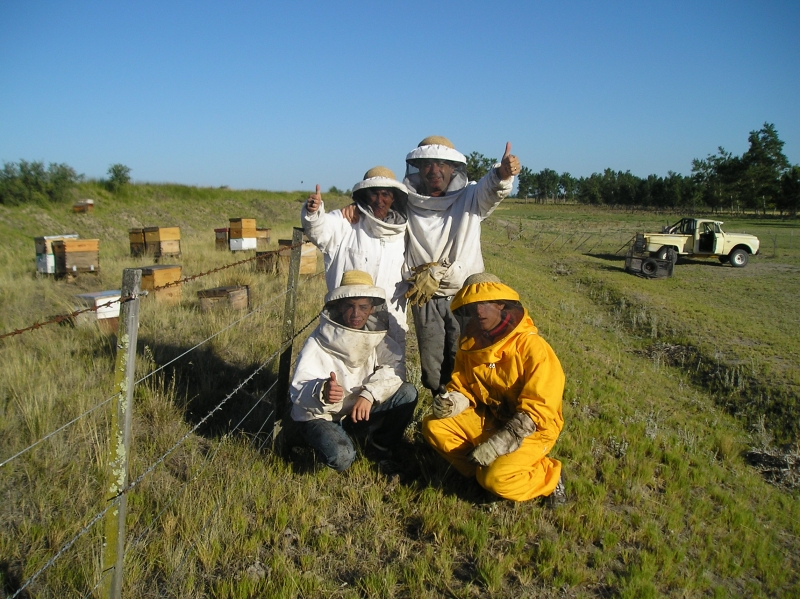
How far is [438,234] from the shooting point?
4.08 metres

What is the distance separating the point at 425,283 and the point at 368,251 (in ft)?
1.55

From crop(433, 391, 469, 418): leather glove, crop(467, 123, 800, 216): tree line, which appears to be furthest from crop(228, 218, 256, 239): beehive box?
crop(467, 123, 800, 216): tree line

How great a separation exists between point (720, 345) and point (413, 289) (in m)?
8.11

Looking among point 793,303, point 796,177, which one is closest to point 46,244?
point 793,303

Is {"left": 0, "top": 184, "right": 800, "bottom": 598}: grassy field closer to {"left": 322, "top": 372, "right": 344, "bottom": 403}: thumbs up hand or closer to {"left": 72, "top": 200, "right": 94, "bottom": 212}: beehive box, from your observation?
{"left": 322, "top": 372, "right": 344, "bottom": 403}: thumbs up hand

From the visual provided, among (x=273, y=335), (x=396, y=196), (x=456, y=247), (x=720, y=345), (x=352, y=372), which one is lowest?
(x=720, y=345)

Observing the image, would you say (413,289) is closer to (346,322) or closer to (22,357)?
(346,322)

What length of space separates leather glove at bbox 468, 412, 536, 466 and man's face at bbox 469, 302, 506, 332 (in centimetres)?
59

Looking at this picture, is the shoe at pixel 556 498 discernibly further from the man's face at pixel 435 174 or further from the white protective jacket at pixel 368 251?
the man's face at pixel 435 174

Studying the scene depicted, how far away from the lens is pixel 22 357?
18.4 ft

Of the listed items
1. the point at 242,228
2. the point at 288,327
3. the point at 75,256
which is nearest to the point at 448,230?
the point at 288,327

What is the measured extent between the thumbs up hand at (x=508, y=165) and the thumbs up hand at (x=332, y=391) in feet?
5.69

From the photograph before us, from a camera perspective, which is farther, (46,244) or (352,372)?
(46,244)

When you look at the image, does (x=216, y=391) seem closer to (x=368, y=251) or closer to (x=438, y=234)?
(x=368, y=251)
